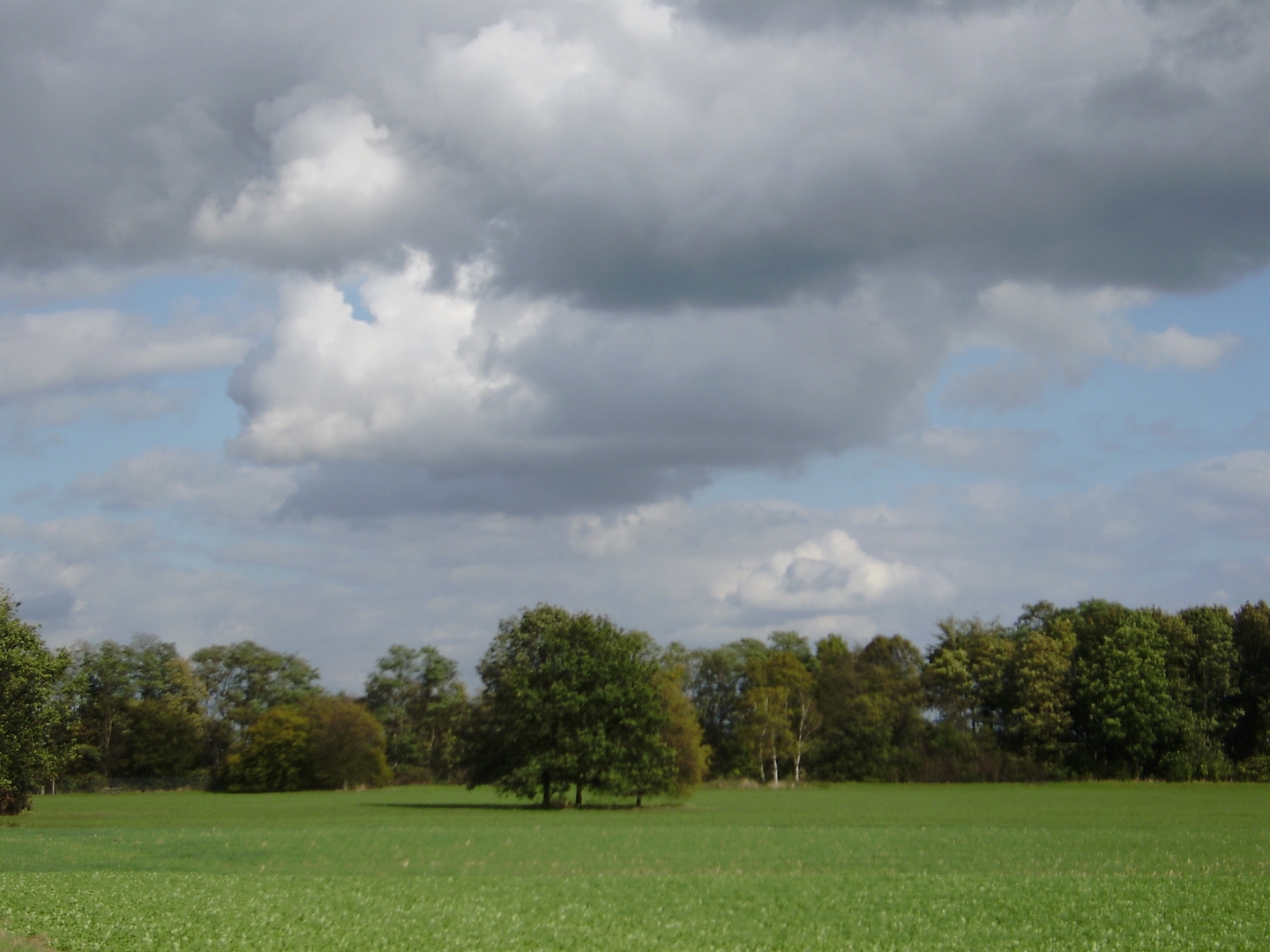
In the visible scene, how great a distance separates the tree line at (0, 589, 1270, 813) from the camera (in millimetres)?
100938

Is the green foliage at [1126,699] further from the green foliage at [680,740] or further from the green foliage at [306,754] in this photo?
the green foliage at [306,754]

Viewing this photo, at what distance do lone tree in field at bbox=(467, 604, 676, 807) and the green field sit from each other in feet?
23.1

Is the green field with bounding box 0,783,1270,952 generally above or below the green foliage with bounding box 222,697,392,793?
above

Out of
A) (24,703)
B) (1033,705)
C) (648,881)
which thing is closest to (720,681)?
(1033,705)

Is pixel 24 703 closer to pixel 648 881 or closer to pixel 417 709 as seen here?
pixel 648 881

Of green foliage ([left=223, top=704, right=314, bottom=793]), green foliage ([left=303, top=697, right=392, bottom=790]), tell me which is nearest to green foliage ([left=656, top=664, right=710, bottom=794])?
green foliage ([left=303, top=697, right=392, bottom=790])

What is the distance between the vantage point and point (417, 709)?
140 meters

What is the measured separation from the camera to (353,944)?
1978cm

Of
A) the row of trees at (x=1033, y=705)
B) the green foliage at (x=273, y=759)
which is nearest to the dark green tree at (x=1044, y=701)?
the row of trees at (x=1033, y=705)

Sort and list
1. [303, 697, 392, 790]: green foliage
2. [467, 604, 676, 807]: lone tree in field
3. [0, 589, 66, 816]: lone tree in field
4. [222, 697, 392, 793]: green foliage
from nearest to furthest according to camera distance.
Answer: [0, 589, 66, 816]: lone tree in field, [467, 604, 676, 807]: lone tree in field, [222, 697, 392, 793]: green foliage, [303, 697, 392, 790]: green foliage

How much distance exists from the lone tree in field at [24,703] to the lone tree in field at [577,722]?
1020 inches

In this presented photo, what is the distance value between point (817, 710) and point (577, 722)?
190 feet

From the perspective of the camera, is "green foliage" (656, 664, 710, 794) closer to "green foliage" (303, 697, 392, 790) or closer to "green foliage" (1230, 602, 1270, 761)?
"green foliage" (303, 697, 392, 790)

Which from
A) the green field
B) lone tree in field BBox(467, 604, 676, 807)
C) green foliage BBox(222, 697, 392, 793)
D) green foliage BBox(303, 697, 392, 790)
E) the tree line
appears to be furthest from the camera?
green foliage BBox(303, 697, 392, 790)
